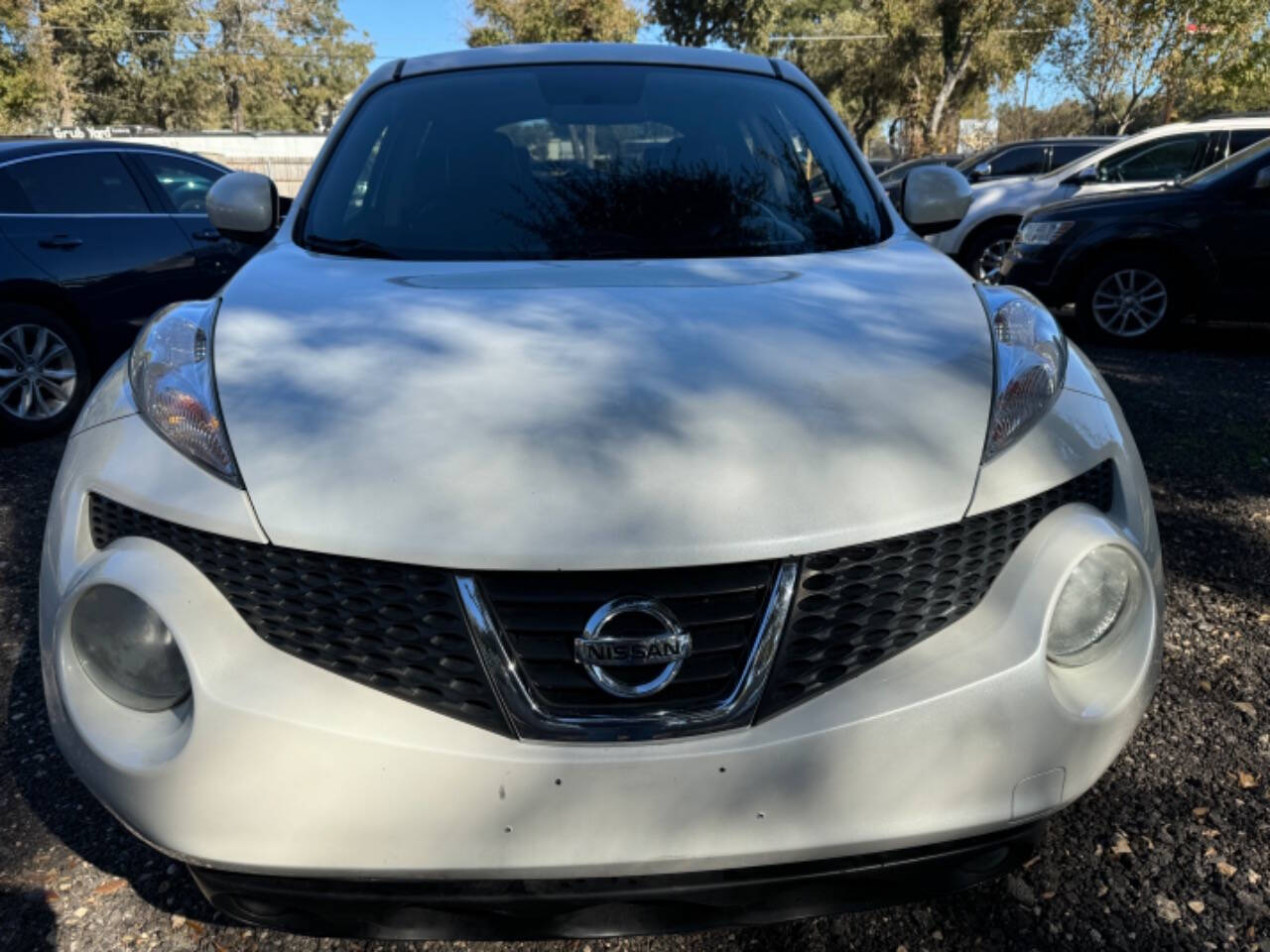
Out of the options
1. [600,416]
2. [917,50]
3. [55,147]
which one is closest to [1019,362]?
[600,416]

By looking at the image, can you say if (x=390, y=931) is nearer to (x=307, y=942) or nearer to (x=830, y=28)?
(x=307, y=942)

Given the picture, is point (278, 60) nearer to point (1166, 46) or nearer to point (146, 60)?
point (146, 60)

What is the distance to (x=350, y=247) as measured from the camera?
2547mm

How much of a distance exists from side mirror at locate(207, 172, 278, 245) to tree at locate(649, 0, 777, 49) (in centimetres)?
2859

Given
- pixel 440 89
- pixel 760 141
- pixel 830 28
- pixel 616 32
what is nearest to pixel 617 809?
pixel 760 141

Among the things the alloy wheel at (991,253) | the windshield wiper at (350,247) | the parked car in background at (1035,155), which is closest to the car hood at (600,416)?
the windshield wiper at (350,247)

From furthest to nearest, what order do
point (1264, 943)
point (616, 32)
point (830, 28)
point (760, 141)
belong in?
point (830, 28) → point (616, 32) → point (760, 141) → point (1264, 943)

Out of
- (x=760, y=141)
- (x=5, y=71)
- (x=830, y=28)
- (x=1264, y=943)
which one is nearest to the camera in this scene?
(x=1264, y=943)

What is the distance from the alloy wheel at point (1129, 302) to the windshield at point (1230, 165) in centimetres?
72

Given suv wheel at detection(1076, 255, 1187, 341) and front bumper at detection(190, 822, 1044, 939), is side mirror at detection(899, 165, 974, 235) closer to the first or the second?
front bumper at detection(190, 822, 1044, 939)

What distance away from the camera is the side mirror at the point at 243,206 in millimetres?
2986

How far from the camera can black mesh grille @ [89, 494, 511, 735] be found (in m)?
1.46

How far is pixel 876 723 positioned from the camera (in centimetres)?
145

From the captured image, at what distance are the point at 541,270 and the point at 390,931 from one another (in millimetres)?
1346
